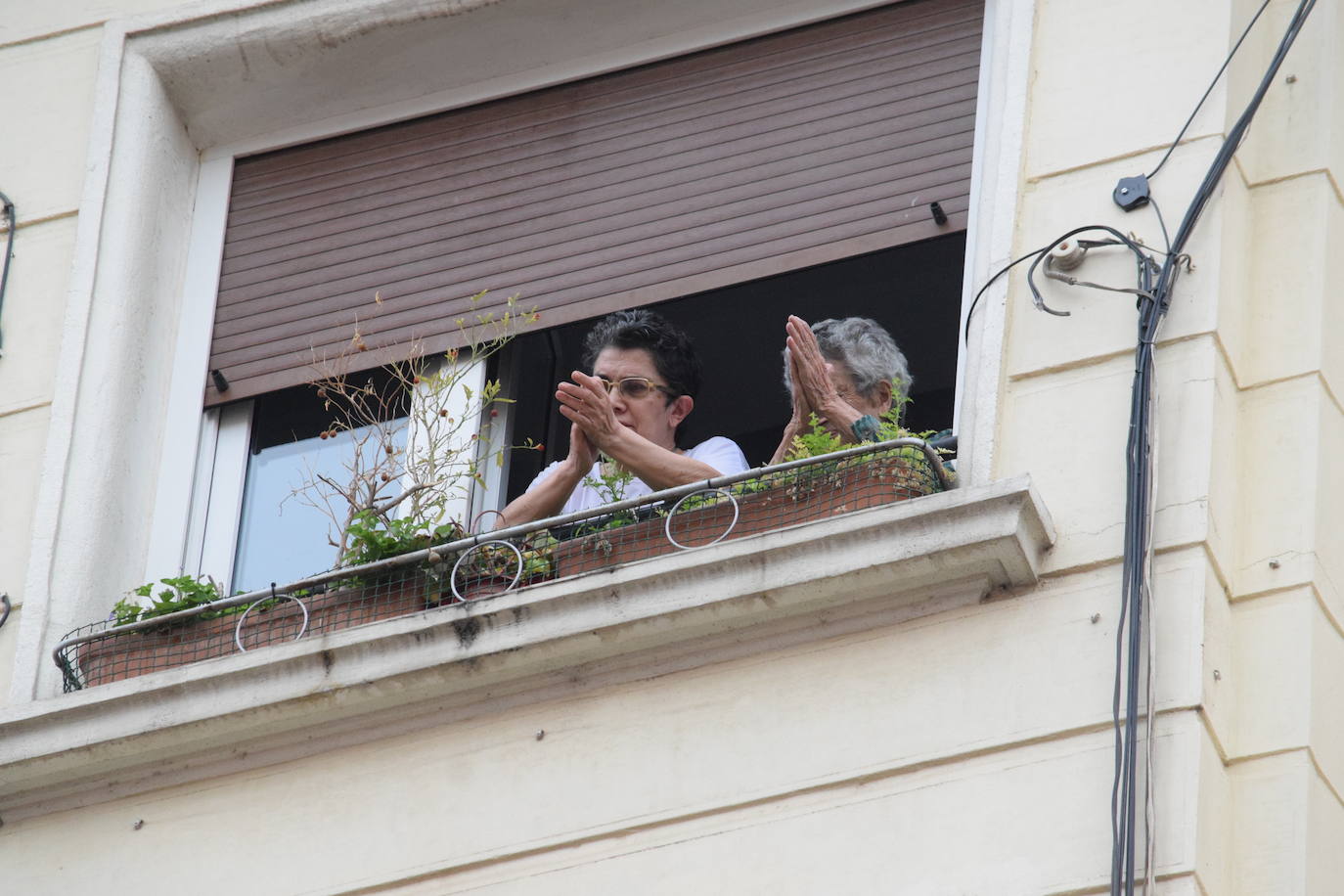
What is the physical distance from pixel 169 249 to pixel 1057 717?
3.44m

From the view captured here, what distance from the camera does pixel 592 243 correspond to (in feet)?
23.5

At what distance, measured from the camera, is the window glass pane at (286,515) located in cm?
712

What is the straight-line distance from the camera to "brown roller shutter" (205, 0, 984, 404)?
6945mm

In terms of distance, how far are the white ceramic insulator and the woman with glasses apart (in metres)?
1.01

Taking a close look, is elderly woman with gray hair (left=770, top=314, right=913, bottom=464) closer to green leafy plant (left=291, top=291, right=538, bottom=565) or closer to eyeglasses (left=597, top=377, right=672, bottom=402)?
eyeglasses (left=597, top=377, right=672, bottom=402)

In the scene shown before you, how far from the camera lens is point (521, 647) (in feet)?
19.4

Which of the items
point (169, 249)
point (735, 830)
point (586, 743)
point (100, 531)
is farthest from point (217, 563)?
point (735, 830)

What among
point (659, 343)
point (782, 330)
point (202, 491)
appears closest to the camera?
point (659, 343)

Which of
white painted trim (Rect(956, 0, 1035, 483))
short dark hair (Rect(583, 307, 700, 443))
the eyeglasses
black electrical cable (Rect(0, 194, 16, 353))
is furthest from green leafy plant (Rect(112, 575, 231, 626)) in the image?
white painted trim (Rect(956, 0, 1035, 483))

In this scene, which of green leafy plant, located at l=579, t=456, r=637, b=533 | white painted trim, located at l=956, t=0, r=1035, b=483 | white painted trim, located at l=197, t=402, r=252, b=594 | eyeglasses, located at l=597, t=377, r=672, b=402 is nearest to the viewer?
white painted trim, located at l=956, t=0, r=1035, b=483

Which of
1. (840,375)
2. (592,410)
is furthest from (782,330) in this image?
(592,410)

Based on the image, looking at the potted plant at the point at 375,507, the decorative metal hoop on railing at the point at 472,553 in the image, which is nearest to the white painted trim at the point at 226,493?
the potted plant at the point at 375,507

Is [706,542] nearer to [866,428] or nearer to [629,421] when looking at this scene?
[866,428]

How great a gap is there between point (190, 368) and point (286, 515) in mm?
573
